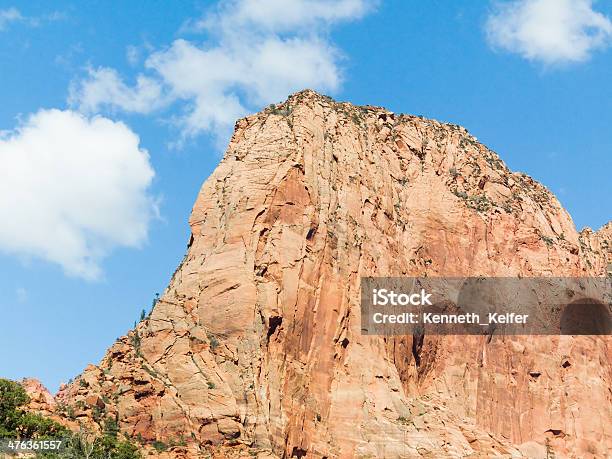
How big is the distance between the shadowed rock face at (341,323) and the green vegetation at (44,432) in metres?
3.48

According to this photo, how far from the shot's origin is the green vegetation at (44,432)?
213 ft

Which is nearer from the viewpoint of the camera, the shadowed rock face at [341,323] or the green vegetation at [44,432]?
the green vegetation at [44,432]

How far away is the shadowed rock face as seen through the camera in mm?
75375

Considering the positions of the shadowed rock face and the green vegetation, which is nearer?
the green vegetation

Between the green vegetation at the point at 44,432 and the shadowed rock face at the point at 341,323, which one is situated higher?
the shadowed rock face at the point at 341,323

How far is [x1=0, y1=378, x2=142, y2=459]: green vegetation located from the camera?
64938mm

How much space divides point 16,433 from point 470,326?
43053 millimetres

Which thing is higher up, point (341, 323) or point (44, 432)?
point (341, 323)

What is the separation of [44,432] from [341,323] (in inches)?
1033

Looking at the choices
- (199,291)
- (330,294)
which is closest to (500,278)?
(330,294)

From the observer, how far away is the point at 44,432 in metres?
65.8

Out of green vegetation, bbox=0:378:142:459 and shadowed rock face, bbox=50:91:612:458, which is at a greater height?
shadowed rock face, bbox=50:91:612:458

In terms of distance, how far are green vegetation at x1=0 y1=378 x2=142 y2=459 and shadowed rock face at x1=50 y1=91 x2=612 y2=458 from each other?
3.48 meters

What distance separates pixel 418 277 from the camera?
95062 millimetres
